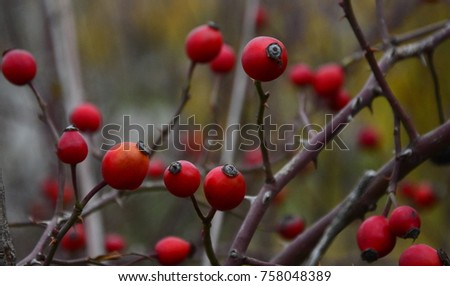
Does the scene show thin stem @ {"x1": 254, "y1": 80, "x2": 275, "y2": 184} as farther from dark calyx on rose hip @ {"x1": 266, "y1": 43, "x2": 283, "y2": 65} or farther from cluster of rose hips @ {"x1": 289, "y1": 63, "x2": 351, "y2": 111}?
cluster of rose hips @ {"x1": 289, "y1": 63, "x2": 351, "y2": 111}

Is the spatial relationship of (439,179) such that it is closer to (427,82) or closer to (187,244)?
(427,82)

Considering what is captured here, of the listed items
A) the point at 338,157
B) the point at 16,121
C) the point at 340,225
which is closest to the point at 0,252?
the point at 340,225

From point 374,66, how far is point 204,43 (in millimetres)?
737

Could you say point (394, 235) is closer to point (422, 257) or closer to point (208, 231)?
point (422, 257)

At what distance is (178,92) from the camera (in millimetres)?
5152

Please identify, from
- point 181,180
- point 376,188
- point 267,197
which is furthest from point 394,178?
point 181,180

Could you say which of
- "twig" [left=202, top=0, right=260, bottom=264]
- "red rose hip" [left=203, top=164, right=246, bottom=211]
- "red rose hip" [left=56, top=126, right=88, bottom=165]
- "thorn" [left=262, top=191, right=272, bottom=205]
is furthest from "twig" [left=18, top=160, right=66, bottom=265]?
Answer: "twig" [left=202, top=0, right=260, bottom=264]

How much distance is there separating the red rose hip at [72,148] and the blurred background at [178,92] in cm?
159

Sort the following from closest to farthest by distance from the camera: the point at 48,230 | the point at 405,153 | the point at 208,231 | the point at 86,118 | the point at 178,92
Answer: the point at 208,231
the point at 48,230
the point at 405,153
the point at 86,118
the point at 178,92

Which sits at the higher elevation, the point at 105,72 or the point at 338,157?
the point at 105,72

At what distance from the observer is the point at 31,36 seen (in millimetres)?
5297

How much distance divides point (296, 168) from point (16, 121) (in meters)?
3.52

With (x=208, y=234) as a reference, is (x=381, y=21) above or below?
A: above

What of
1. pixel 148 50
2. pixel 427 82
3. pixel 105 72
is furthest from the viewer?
pixel 148 50
